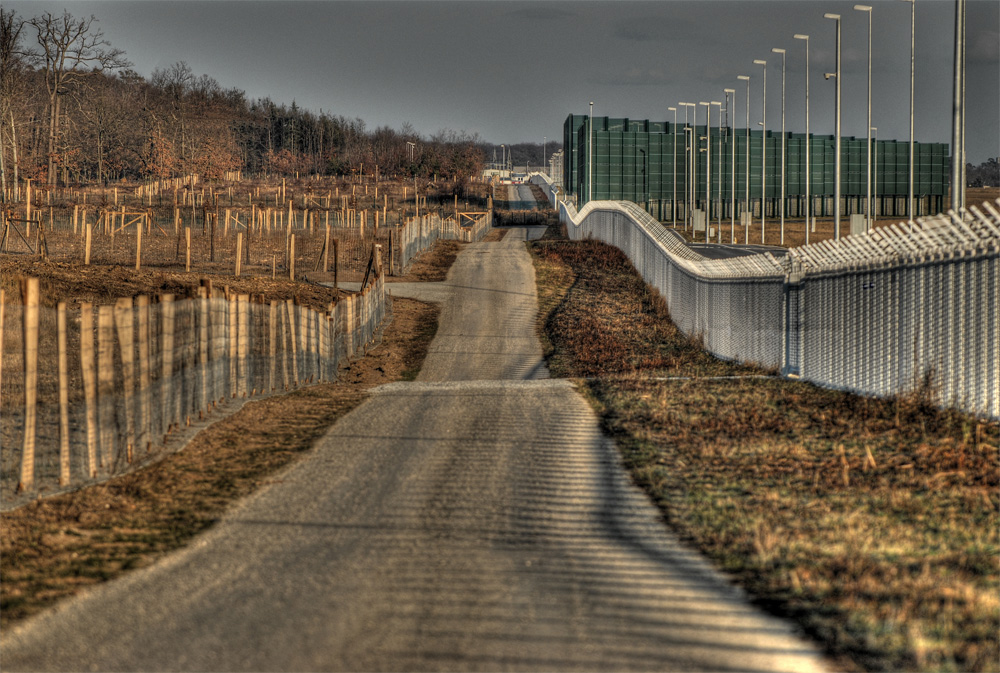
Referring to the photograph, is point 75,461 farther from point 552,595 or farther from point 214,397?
point 552,595

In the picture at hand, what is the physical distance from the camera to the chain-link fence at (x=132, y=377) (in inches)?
373

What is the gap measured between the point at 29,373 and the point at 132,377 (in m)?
1.70

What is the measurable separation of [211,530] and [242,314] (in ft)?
22.0

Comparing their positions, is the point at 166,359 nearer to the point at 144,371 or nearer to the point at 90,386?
the point at 144,371

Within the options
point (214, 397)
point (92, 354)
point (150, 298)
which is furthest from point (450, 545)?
point (214, 397)

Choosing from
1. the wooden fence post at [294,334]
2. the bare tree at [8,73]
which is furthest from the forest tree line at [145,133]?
the wooden fence post at [294,334]

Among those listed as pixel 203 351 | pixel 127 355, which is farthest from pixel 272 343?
pixel 127 355

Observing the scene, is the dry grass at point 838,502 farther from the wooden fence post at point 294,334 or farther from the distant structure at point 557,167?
the distant structure at point 557,167

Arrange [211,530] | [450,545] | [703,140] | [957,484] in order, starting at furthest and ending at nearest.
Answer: [703,140]
[957,484]
[211,530]
[450,545]

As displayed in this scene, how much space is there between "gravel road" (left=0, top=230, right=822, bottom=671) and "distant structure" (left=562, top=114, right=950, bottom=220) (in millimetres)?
114700

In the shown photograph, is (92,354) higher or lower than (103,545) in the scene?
higher

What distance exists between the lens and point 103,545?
7.86 meters

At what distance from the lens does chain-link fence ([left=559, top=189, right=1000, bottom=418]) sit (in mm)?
11234

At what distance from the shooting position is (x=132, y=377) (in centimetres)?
1066
